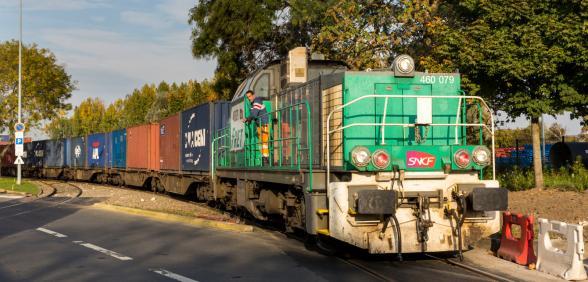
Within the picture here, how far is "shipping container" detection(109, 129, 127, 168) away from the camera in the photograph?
2873cm

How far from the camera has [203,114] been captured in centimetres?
1773

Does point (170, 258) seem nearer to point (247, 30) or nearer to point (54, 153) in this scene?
point (247, 30)

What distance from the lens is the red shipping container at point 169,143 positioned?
832 inches

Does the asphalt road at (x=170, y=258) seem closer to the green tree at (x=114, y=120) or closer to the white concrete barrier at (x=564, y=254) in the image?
the white concrete barrier at (x=564, y=254)

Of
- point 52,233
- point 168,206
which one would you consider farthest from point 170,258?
point 168,206

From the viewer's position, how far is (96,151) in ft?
111

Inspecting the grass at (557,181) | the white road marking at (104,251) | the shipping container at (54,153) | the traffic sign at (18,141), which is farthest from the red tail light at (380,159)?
the shipping container at (54,153)

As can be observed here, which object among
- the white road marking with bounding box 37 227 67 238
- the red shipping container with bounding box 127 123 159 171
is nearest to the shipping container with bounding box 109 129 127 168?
the red shipping container with bounding box 127 123 159 171

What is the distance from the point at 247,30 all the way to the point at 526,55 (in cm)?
1308

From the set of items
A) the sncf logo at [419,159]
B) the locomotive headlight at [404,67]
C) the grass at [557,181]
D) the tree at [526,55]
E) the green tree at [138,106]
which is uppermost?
the green tree at [138,106]

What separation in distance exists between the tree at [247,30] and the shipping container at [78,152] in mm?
12800

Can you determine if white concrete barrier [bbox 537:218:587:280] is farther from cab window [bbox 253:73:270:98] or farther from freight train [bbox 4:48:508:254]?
cab window [bbox 253:73:270:98]

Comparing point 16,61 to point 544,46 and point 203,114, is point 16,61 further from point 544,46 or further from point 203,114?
point 544,46

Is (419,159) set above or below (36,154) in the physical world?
below
